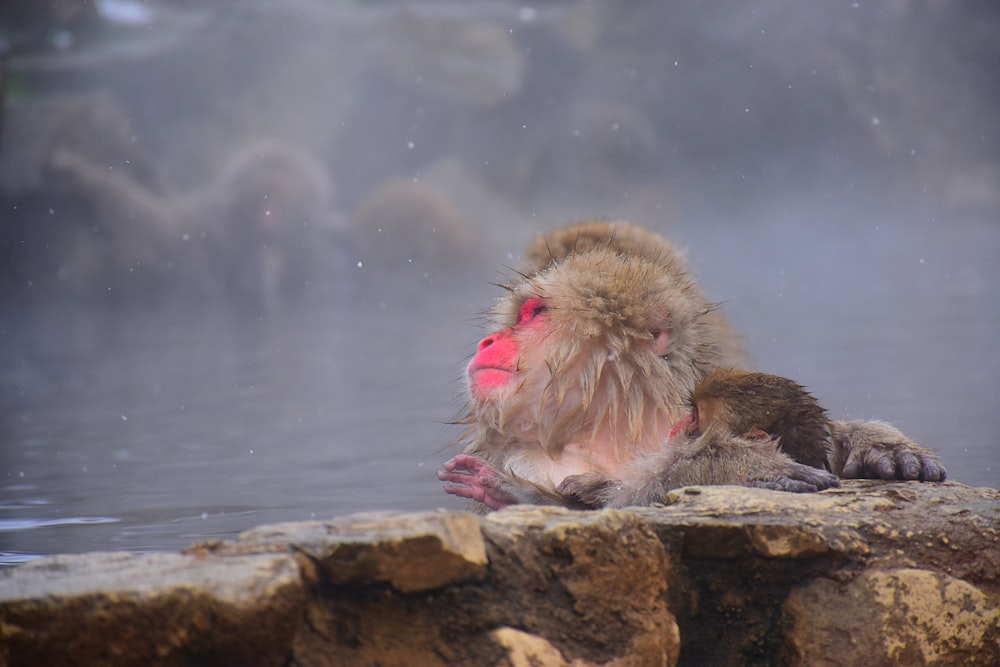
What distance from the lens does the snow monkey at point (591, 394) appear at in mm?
1965

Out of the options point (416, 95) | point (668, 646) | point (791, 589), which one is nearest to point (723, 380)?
point (791, 589)

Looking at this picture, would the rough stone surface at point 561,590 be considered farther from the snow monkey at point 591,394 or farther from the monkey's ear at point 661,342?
the monkey's ear at point 661,342

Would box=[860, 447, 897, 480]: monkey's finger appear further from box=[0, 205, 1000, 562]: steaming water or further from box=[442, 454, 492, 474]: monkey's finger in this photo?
box=[0, 205, 1000, 562]: steaming water

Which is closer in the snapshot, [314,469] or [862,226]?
[314,469]

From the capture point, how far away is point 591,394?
80.2 inches

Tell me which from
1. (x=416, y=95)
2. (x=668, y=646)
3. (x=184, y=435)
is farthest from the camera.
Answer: (x=416, y=95)

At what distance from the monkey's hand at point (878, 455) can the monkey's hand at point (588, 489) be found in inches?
18.1

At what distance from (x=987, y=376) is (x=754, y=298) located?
380cm

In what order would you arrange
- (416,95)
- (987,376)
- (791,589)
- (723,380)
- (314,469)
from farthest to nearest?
(416,95)
(987,376)
(314,469)
(723,380)
(791,589)

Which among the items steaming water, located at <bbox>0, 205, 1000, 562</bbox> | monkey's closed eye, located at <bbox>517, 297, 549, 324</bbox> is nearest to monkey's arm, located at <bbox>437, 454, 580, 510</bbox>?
monkey's closed eye, located at <bbox>517, 297, 549, 324</bbox>

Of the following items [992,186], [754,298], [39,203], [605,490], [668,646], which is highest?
[39,203]

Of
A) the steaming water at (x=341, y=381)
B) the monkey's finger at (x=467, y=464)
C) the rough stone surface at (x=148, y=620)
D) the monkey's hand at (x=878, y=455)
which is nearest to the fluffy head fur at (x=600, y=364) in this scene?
the monkey's finger at (x=467, y=464)

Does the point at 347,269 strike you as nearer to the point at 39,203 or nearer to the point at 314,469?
the point at 39,203

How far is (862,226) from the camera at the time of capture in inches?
333
